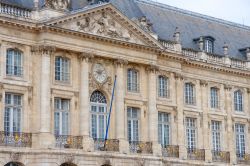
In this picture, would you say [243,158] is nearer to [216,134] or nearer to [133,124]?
[216,134]

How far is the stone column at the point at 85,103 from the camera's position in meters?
37.0

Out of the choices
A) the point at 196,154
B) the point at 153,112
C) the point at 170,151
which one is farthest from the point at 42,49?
the point at 196,154

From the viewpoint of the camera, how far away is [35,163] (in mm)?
34938

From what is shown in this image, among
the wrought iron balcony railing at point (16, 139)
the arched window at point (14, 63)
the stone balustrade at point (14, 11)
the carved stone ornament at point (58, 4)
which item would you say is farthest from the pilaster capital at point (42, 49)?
the wrought iron balcony railing at point (16, 139)

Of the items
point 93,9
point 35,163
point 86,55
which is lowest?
point 35,163

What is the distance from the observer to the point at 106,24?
39.1m

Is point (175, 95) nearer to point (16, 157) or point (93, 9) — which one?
point (93, 9)

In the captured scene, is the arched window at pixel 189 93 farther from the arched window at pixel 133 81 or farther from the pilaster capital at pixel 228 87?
the arched window at pixel 133 81

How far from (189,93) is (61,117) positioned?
37.1 feet

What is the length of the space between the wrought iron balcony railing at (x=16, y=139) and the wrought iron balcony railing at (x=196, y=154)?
40.6 ft

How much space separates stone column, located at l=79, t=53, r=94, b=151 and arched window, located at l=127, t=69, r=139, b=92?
3450 millimetres

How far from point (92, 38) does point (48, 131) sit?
626 centimetres

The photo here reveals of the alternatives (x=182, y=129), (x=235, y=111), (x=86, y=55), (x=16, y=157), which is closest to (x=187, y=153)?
(x=182, y=129)

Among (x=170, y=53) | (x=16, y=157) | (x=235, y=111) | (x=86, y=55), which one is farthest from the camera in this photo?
(x=235, y=111)
